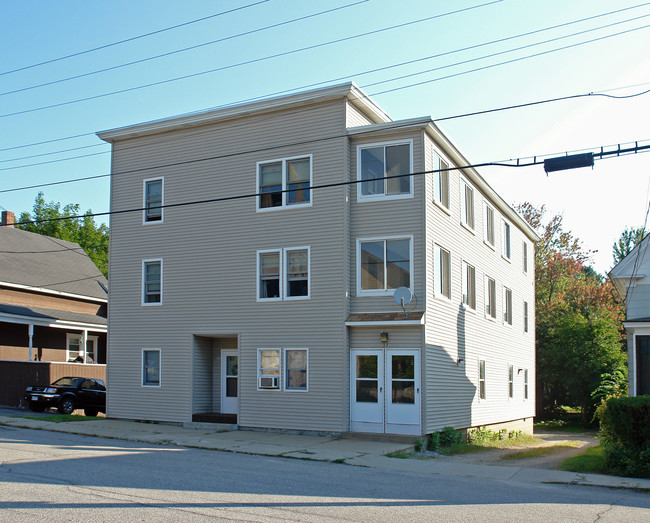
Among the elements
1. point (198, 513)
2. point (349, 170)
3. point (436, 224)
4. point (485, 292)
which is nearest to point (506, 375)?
point (485, 292)

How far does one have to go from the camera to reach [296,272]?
21.0 meters

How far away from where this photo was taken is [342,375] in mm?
19734

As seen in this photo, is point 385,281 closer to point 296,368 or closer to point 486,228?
point 296,368

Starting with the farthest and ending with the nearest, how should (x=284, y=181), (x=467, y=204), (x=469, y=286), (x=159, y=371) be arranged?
(x=467, y=204) < (x=469, y=286) < (x=159, y=371) < (x=284, y=181)

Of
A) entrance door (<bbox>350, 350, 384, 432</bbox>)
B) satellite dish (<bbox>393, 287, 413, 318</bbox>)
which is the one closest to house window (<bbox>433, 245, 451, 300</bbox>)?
satellite dish (<bbox>393, 287, 413, 318</bbox>)

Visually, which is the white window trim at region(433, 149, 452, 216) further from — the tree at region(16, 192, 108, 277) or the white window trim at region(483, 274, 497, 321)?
the tree at region(16, 192, 108, 277)

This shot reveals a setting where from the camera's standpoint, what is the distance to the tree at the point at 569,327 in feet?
123

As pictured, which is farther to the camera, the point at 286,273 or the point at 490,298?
the point at 490,298

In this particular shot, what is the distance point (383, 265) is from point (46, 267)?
23.1 m

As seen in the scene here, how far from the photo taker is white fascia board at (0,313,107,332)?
29781mm

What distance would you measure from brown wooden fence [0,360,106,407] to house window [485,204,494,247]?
17924 mm

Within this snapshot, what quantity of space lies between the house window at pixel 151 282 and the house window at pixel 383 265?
721 cm

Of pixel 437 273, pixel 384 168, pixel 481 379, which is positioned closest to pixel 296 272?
pixel 384 168

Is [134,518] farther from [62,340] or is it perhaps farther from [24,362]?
[62,340]
